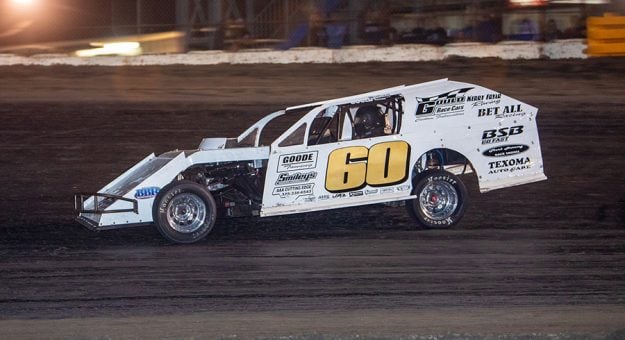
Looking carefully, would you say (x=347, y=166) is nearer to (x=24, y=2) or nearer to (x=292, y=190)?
(x=292, y=190)

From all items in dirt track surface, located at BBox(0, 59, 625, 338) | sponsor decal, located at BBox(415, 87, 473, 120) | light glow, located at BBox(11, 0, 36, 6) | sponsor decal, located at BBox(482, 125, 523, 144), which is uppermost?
light glow, located at BBox(11, 0, 36, 6)

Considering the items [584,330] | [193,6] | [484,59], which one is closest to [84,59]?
[193,6]

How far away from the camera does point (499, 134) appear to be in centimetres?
1104

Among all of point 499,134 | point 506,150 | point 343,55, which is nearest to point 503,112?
point 499,134

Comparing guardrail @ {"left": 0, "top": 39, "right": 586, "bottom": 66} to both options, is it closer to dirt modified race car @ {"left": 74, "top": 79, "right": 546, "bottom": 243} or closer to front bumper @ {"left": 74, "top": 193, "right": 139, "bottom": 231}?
dirt modified race car @ {"left": 74, "top": 79, "right": 546, "bottom": 243}

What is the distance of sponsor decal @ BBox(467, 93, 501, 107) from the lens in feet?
35.9

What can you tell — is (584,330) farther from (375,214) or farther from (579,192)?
(579,192)

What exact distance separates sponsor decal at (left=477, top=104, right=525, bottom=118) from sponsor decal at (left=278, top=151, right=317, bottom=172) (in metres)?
1.82

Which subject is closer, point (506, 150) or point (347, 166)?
point (347, 166)

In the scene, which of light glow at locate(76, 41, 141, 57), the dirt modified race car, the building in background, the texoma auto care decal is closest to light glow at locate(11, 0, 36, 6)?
the building in background

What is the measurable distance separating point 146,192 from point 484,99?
3578 mm

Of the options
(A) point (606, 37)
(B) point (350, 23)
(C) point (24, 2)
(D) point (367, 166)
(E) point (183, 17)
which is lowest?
(D) point (367, 166)

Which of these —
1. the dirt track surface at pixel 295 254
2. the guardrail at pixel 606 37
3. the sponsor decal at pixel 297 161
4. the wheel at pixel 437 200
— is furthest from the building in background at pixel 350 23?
the sponsor decal at pixel 297 161

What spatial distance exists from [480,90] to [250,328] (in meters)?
4.77
